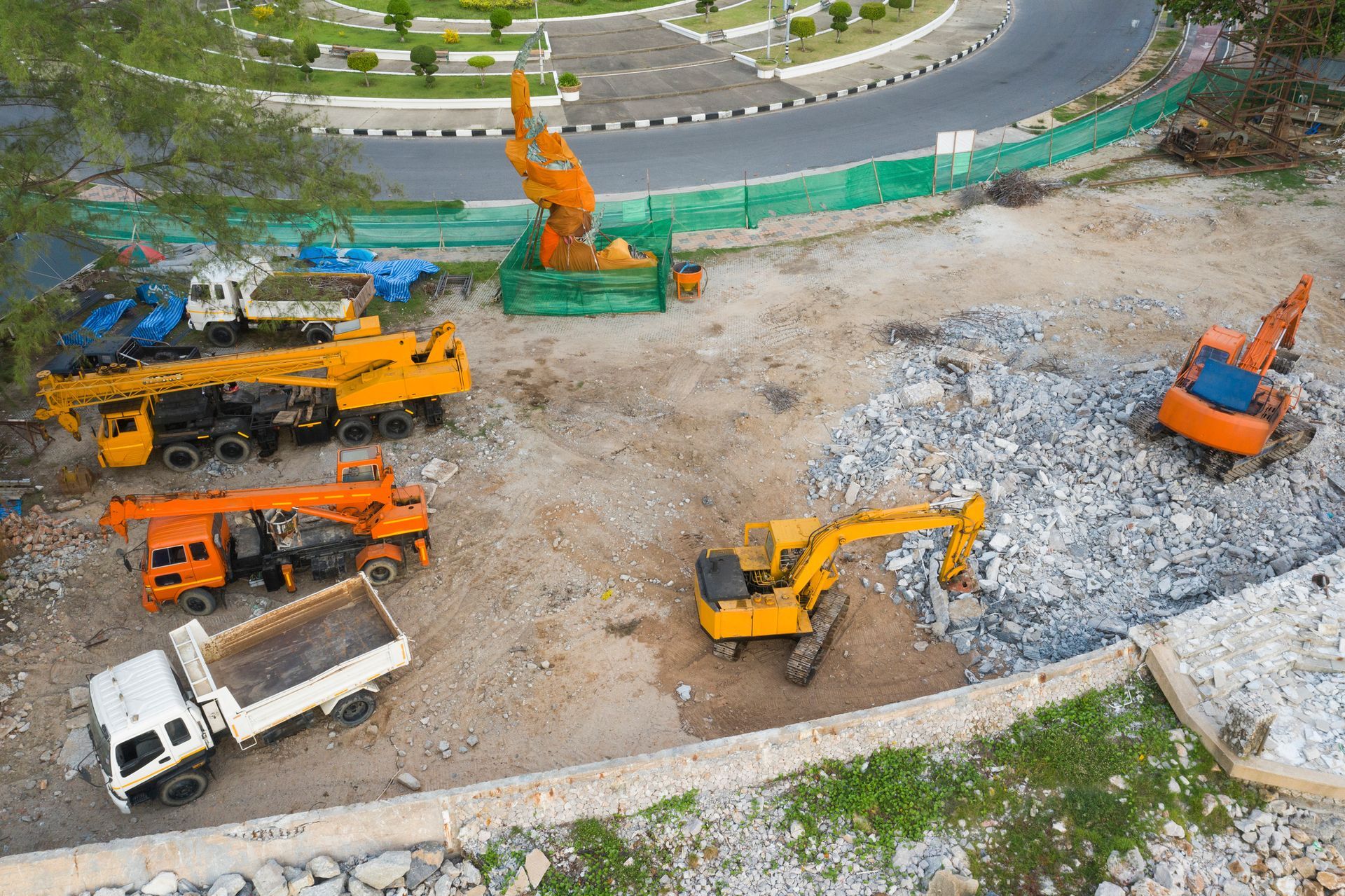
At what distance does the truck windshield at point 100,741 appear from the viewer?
9.28 meters

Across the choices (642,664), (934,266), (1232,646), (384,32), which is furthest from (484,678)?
(384,32)

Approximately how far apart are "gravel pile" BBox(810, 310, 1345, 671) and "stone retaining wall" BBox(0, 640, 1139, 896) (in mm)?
1480

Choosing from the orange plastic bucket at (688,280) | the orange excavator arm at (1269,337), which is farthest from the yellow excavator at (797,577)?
the orange plastic bucket at (688,280)

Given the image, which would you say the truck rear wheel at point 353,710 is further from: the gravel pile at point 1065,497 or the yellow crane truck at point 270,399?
the gravel pile at point 1065,497

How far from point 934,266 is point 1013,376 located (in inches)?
196

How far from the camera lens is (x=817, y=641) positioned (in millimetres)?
10922

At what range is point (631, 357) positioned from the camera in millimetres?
17062

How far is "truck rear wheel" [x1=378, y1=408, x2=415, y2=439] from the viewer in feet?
48.8

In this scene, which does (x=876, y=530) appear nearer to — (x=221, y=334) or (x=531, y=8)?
(x=221, y=334)

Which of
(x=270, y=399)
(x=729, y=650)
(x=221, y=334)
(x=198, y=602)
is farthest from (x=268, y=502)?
(x=221, y=334)

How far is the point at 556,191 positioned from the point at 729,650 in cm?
1064

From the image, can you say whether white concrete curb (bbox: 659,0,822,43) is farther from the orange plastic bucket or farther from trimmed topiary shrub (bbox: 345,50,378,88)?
the orange plastic bucket

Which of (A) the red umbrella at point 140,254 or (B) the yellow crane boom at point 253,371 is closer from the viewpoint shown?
(B) the yellow crane boom at point 253,371

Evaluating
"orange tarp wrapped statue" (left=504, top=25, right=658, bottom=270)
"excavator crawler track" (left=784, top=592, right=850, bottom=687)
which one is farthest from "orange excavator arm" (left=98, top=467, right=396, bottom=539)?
"orange tarp wrapped statue" (left=504, top=25, right=658, bottom=270)
